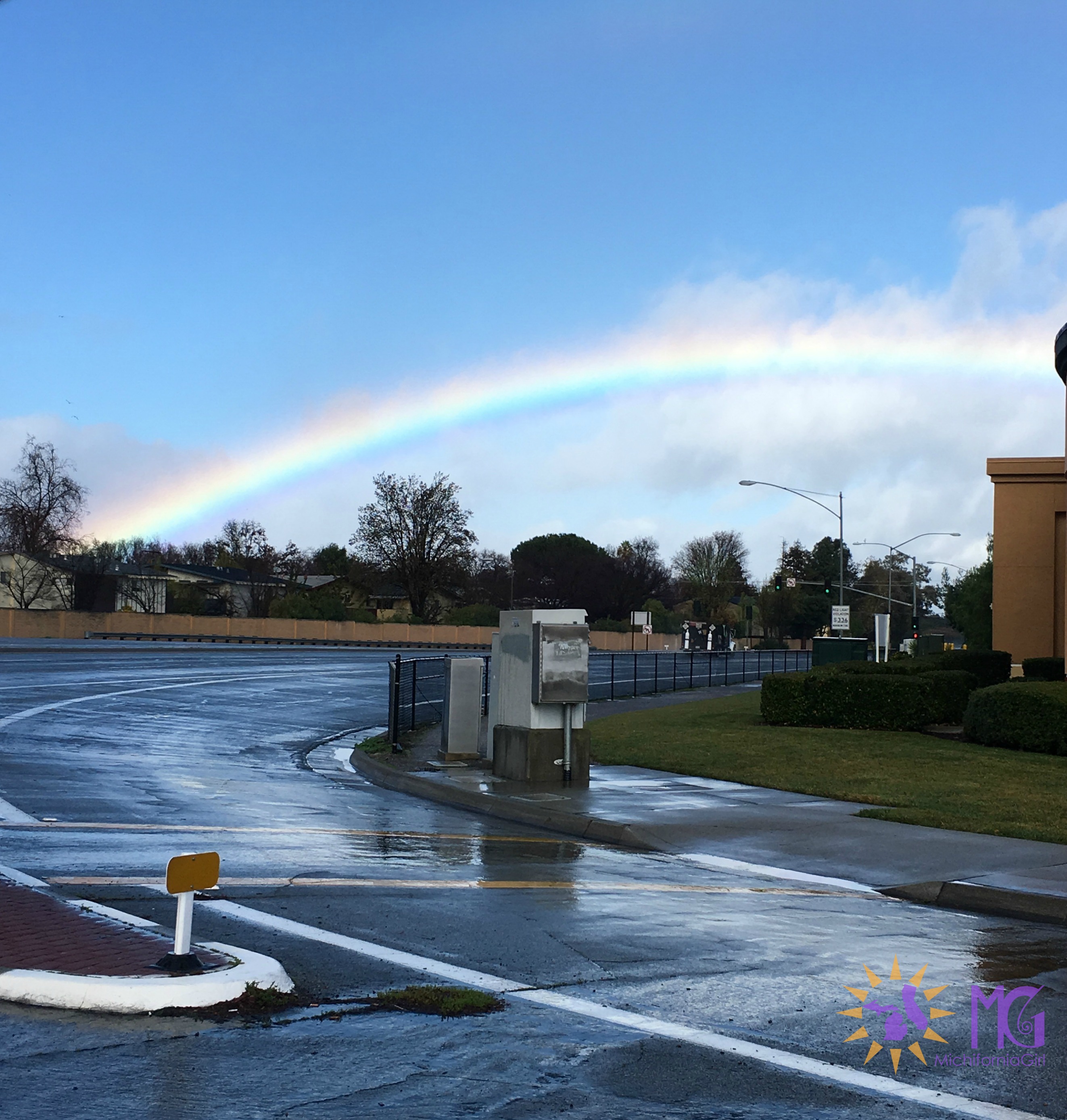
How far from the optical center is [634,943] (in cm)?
740

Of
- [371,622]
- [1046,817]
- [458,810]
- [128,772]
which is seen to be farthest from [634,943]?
[371,622]

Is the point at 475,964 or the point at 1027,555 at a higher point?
the point at 1027,555

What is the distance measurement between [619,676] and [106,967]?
38160mm

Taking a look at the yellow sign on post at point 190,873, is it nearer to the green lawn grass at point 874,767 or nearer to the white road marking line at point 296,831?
the white road marking line at point 296,831

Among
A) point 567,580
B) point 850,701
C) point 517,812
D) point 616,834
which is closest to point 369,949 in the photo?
point 616,834

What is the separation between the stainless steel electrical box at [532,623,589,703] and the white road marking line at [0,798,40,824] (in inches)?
235

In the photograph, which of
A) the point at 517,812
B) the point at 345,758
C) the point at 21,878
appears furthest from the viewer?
the point at 345,758

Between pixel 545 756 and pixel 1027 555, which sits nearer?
pixel 545 756

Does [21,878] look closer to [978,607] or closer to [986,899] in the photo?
[986,899]

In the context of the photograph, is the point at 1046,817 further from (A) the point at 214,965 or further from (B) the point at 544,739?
(A) the point at 214,965

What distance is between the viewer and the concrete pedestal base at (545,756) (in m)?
15.3

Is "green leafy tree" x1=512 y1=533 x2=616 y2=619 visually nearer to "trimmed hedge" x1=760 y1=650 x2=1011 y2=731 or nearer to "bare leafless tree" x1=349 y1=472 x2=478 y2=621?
"bare leafless tree" x1=349 y1=472 x2=478 y2=621

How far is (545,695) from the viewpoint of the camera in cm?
1523

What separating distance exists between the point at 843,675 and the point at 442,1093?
1958 centimetres
